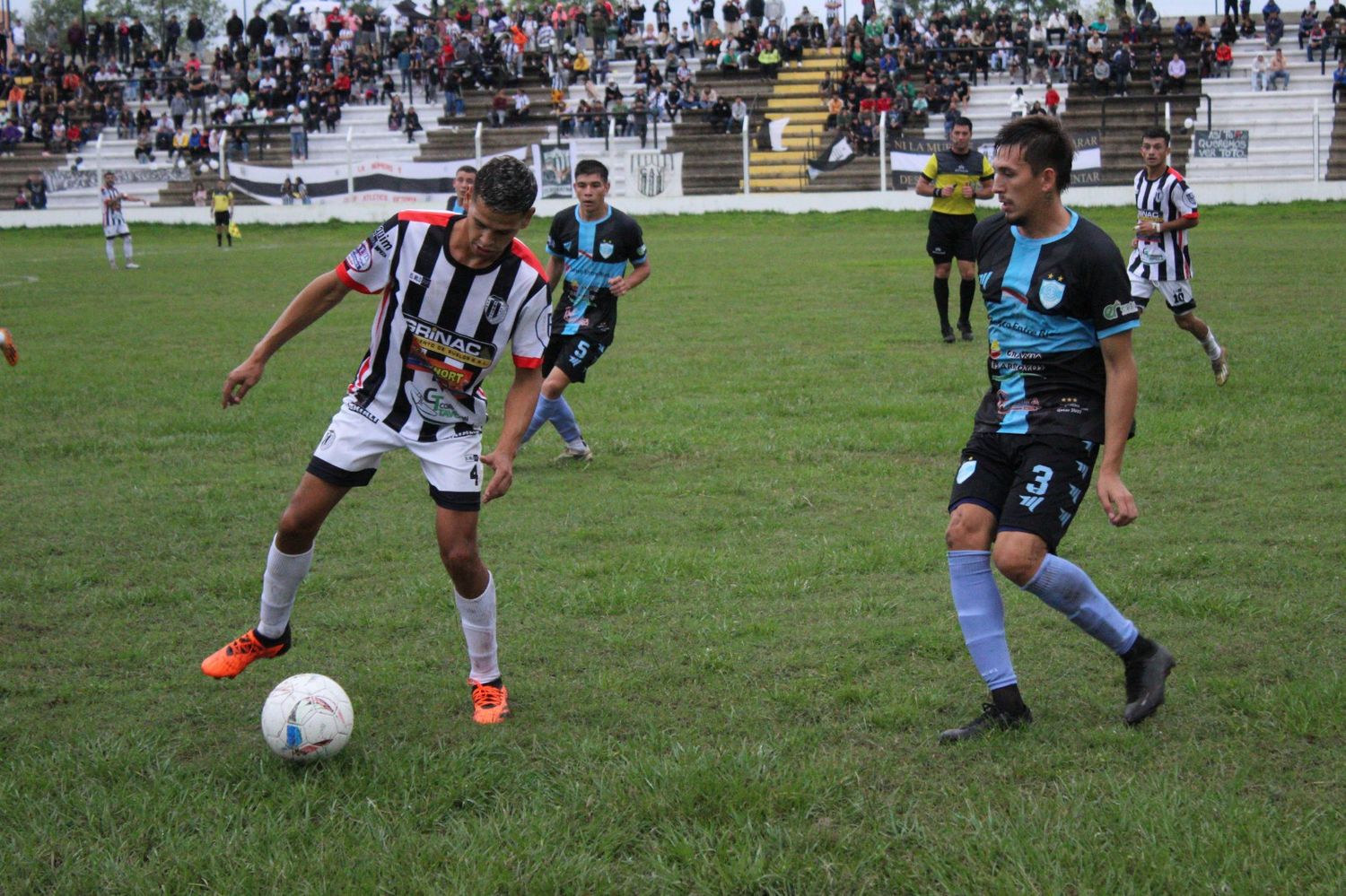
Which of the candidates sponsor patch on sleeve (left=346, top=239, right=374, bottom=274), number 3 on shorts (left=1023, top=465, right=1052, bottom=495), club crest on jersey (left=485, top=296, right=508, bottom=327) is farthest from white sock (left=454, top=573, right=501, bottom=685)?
number 3 on shorts (left=1023, top=465, right=1052, bottom=495)

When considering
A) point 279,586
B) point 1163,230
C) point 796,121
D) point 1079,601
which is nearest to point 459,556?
point 279,586

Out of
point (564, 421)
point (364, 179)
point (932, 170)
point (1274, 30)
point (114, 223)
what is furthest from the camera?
point (364, 179)

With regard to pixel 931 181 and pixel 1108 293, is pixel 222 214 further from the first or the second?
pixel 1108 293

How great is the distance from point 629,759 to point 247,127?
4010 centimetres

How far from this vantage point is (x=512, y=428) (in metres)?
4.69

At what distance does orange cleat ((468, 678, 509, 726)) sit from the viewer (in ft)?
14.9

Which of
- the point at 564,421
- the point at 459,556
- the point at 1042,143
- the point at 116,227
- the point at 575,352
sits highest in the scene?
the point at 1042,143

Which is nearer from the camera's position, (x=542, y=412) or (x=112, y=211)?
(x=542, y=412)

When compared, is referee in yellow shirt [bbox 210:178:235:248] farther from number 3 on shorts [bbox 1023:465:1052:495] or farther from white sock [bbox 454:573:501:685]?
number 3 on shorts [bbox 1023:465:1052:495]

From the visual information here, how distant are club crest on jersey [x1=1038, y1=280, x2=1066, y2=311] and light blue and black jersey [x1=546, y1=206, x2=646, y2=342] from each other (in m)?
5.00

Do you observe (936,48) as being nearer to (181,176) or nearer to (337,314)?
(181,176)

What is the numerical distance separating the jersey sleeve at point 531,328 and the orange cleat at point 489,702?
3.82 ft

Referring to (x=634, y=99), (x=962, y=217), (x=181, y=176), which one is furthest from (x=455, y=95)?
(x=962, y=217)

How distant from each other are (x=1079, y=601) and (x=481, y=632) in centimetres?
208
